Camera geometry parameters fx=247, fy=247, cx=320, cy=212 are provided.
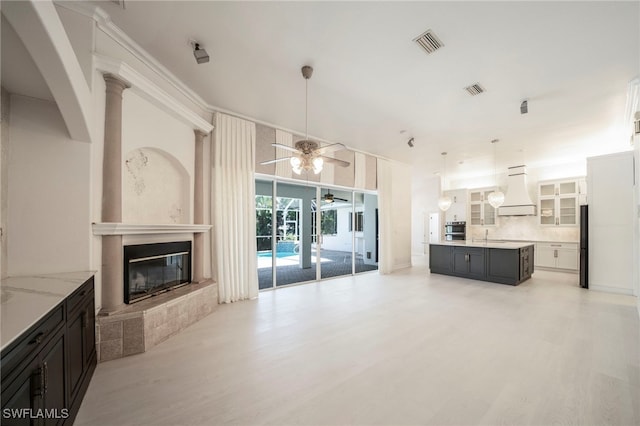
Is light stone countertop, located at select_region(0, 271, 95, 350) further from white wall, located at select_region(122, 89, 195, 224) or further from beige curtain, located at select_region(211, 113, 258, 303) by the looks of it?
beige curtain, located at select_region(211, 113, 258, 303)

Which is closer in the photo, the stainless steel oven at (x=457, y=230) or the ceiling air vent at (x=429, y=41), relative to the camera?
the ceiling air vent at (x=429, y=41)

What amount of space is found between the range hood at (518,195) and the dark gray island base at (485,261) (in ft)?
6.53

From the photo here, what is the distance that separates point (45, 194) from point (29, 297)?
3.82 feet

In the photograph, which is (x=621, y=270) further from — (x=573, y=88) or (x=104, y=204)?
(x=104, y=204)

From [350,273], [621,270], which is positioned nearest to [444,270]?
[350,273]

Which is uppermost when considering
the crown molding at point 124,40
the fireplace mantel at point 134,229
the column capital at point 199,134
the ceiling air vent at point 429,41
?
the crown molding at point 124,40

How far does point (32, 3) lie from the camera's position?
1433 mm

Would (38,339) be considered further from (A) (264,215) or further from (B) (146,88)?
(A) (264,215)

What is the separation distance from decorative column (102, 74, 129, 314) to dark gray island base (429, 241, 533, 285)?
268 inches

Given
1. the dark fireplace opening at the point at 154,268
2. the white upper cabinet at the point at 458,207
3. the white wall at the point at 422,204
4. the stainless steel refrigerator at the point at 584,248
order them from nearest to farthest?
the dark fireplace opening at the point at 154,268
the stainless steel refrigerator at the point at 584,248
the white upper cabinet at the point at 458,207
the white wall at the point at 422,204

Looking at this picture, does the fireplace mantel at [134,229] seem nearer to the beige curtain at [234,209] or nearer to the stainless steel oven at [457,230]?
the beige curtain at [234,209]

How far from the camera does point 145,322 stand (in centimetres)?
264

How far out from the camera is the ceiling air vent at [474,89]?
3459mm

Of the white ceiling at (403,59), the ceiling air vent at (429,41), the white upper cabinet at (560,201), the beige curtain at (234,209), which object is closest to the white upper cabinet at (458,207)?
the white upper cabinet at (560,201)
